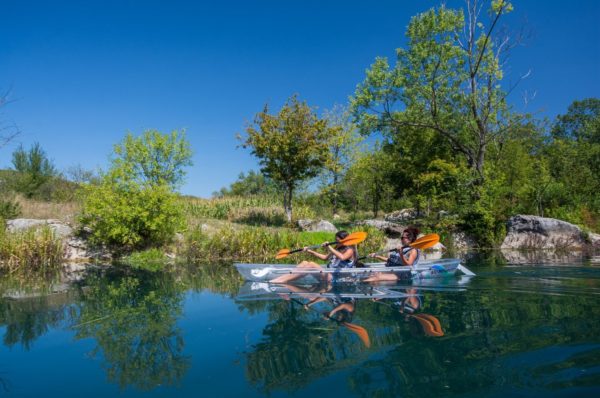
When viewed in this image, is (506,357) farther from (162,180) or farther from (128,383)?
(162,180)

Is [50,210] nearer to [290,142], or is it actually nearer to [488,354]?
[290,142]

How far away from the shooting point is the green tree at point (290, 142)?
Answer: 22.4 metres

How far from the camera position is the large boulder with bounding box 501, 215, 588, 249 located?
19000 mm

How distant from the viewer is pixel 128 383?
407 centimetres

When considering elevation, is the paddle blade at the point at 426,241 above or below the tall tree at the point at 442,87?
below

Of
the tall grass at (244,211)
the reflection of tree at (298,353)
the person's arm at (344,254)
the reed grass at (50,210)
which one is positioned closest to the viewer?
the reflection of tree at (298,353)

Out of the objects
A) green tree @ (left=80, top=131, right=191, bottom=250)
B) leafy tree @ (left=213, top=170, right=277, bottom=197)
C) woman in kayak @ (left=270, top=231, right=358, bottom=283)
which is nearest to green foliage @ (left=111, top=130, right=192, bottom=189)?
green tree @ (left=80, top=131, right=191, bottom=250)

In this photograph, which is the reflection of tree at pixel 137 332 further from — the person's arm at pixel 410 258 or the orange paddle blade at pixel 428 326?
the person's arm at pixel 410 258

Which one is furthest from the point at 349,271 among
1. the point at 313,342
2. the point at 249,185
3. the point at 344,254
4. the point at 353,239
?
the point at 249,185

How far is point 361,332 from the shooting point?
17.8 feet

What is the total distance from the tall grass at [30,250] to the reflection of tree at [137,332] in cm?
682

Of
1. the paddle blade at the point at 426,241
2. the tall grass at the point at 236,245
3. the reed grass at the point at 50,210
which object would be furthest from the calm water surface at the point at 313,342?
the reed grass at the point at 50,210

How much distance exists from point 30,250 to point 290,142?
1266cm

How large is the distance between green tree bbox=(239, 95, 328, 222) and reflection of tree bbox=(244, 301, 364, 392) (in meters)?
16.7
